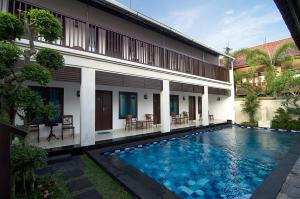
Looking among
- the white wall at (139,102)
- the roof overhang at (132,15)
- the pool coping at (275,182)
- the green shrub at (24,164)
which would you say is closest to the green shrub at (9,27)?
the green shrub at (24,164)

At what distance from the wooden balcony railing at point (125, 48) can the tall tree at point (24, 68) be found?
11.3 feet

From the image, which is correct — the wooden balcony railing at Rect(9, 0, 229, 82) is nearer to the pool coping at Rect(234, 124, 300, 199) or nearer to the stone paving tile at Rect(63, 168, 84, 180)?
the stone paving tile at Rect(63, 168, 84, 180)

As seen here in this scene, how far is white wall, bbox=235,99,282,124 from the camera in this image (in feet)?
50.1

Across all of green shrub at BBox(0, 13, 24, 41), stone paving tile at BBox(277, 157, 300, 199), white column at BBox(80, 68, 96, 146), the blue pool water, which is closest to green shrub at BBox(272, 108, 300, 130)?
the blue pool water

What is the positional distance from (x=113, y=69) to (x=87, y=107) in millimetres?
2049

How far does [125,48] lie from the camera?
1045cm

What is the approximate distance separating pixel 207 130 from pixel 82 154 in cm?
916

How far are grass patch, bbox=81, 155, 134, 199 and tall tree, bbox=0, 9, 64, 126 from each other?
6.74ft

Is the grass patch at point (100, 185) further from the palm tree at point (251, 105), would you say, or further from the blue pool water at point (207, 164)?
the palm tree at point (251, 105)

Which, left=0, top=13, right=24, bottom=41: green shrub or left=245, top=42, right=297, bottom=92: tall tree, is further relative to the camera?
left=245, top=42, right=297, bottom=92: tall tree

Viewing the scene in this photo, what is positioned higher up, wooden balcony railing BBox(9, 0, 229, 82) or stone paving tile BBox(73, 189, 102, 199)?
wooden balcony railing BBox(9, 0, 229, 82)

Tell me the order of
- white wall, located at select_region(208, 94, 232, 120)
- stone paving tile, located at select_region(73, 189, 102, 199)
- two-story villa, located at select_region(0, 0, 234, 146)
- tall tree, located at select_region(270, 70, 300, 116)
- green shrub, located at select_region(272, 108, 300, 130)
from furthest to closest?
white wall, located at select_region(208, 94, 232, 120) < green shrub, located at select_region(272, 108, 300, 130) < tall tree, located at select_region(270, 70, 300, 116) < two-story villa, located at select_region(0, 0, 234, 146) < stone paving tile, located at select_region(73, 189, 102, 199)

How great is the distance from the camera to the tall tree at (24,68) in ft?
10.8

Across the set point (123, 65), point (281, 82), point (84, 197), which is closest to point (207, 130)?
point (281, 82)
